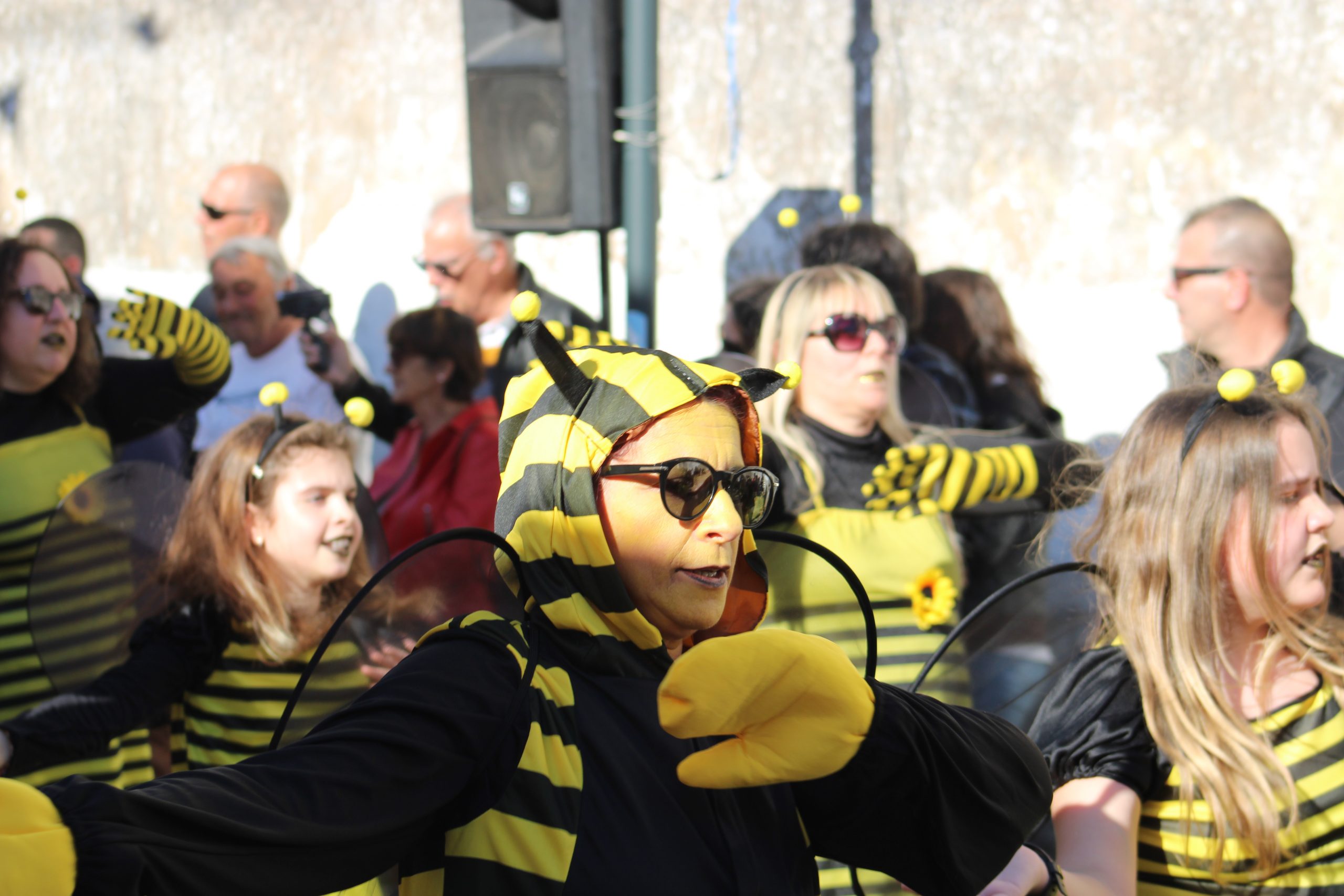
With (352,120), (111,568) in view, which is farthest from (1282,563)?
(352,120)

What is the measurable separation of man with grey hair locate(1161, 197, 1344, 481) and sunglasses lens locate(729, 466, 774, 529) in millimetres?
2509

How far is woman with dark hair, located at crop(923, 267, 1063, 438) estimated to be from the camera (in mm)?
4445

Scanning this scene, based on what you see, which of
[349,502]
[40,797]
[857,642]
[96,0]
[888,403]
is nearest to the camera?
[40,797]

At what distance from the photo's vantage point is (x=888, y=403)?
3238 millimetres

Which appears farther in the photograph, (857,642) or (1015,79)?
(1015,79)

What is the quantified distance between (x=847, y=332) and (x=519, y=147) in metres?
1.56

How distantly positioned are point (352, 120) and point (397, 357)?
8.29 ft

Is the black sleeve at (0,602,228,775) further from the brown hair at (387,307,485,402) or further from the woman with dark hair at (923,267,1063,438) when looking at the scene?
the woman with dark hair at (923,267,1063,438)

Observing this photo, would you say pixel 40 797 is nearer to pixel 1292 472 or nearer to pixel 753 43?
pixel 1292 472

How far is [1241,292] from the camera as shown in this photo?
3709 millimetres

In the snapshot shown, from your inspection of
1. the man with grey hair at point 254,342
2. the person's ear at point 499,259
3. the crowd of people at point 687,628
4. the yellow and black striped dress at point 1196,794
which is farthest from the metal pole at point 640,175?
the yellow and black striped dress at point 1196,794

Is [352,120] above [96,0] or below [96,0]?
below

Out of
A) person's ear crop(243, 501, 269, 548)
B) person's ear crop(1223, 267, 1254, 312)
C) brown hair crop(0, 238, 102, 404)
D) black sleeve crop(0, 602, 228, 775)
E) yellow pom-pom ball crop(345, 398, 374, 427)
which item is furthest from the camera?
person's ear crop(1223, 267, 1254, 312)

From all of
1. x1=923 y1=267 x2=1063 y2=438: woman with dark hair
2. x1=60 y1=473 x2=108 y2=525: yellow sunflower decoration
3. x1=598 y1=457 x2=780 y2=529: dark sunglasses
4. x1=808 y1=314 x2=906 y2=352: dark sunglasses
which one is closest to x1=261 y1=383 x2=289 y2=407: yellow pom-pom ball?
x1=60 y1=473 x2=108 y2=525: yellow sunflower decoration
